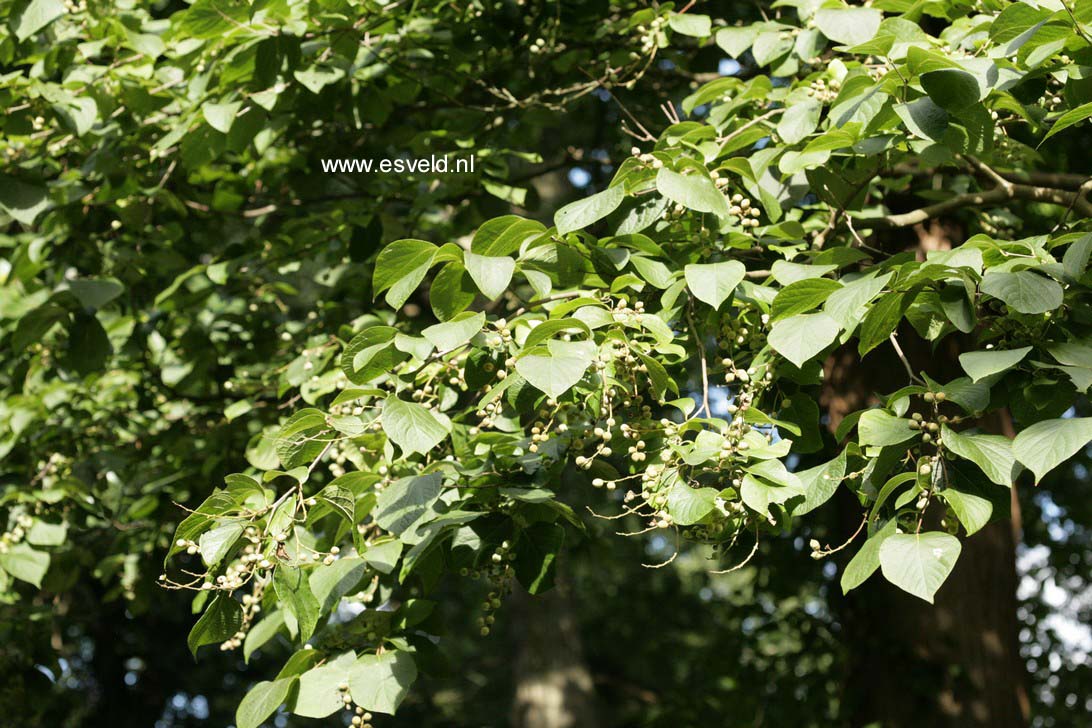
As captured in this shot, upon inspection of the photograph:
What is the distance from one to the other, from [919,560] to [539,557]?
0.78 meters

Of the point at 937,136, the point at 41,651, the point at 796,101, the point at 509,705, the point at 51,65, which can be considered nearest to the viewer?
the point at 937,136

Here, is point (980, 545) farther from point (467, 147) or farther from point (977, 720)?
point (467, 147)

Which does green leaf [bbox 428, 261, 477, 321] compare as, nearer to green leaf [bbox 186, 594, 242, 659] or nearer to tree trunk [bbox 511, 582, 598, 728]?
green leaf [bbox 186, 594, 242, 659]

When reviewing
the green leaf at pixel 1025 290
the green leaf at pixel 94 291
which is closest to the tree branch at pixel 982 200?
the green leaf at pixel 1025 290

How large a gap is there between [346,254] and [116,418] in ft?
3.88

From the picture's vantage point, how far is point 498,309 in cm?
324

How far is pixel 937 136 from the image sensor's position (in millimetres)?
1914

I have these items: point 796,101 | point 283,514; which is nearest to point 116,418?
point 283,514

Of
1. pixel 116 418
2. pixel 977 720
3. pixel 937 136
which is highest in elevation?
pixel 937 136

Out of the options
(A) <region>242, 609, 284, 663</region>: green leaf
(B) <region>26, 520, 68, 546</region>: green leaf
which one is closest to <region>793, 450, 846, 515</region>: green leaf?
(A) <region>242, 609, 284, 663</region>: green leaf

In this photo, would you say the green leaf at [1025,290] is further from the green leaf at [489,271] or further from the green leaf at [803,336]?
the green leaf at [489,271]

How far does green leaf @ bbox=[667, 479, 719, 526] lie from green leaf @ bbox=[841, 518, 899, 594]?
246 millimetres

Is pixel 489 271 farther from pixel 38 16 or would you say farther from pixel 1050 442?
pixel 38 16

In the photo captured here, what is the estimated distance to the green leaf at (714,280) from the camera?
1.89m
